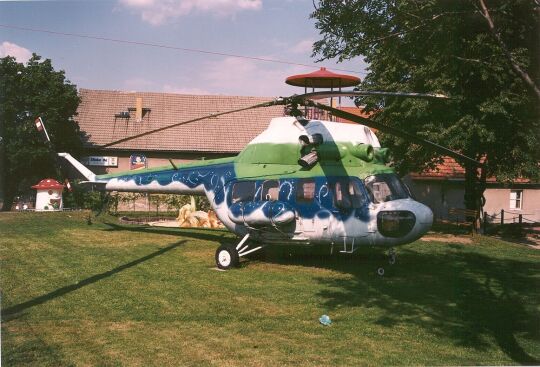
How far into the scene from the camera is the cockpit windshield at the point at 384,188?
1125cm

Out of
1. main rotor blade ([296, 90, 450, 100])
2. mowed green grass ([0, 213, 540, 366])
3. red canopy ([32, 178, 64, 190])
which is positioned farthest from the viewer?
red canopy ([32, 178, 64, 190])

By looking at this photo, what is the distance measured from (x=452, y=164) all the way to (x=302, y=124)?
22.3 meters

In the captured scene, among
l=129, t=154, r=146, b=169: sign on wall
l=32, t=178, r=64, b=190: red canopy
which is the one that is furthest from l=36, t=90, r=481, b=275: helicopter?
l=129, t=154, r=146, b=169: sign on wall

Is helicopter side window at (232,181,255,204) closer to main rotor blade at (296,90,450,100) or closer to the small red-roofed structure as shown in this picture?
main rotor blade at (296,90,450,100)

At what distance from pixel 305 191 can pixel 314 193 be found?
24 cm

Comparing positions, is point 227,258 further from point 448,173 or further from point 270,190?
point 448,173

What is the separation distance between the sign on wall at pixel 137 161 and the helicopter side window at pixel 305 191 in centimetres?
2141

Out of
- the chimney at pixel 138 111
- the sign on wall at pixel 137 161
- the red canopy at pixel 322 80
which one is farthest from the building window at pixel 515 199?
the chimney at pixel 138 111

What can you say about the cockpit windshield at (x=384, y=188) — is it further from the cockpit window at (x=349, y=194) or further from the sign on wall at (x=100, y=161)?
the sign on wall at (x=100, y=161)

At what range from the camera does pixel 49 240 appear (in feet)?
51.1

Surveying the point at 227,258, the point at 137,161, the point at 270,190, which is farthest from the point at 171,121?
the point at 227,258

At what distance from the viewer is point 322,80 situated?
1895cm

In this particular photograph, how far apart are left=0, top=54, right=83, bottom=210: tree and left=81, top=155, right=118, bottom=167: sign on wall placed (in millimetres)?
1221

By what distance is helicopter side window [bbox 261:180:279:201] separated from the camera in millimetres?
12336
